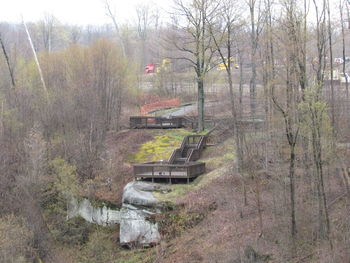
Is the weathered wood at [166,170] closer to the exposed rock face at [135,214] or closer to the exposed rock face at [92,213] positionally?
the exposed rock face at [135,214]

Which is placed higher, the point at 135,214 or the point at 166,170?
the point at 166,170

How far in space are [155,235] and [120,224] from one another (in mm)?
2377

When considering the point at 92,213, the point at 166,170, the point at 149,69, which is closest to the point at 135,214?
the point at 166,170

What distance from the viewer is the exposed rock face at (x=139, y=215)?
68.8ft

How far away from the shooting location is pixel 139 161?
2780cm

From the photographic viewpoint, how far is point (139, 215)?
70.8 feet

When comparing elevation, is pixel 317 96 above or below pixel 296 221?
above

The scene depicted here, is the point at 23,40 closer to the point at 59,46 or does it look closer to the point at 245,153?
the point at 59,46

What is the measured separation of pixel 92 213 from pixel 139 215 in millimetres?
3709

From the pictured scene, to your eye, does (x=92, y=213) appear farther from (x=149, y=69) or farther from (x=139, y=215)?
(x=149, y=69)

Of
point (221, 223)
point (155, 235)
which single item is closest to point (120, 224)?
point (155, 235)

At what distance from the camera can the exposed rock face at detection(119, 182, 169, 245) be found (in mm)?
20969

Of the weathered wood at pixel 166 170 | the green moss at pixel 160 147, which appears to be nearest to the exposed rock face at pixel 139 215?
the weathered wood at pixel 166 170

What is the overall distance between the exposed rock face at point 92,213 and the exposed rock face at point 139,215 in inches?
52.3
